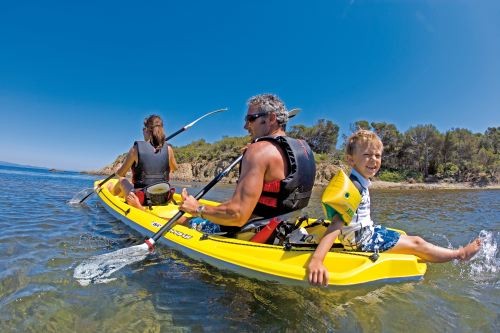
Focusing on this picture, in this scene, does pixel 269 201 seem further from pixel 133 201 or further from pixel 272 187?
pixel 133 201

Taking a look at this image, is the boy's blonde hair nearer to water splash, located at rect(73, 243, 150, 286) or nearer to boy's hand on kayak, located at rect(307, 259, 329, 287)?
boy's hand on kayak, located at rect(307, 259, 329, 287)

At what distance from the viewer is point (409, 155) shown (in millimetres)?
46875

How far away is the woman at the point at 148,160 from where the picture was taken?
6.38m

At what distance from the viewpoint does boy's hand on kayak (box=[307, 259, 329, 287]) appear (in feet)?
9.16

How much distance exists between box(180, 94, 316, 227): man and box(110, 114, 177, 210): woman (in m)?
3.06

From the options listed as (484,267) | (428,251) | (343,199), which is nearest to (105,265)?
(343,199)

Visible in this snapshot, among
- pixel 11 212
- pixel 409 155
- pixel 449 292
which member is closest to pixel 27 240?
pixel 11 212

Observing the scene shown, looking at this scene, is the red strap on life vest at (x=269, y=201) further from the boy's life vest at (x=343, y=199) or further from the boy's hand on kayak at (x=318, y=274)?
the boy's hand on kayak at (x=318, y=274)

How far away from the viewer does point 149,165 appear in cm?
649

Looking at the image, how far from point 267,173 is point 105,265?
2094 mm

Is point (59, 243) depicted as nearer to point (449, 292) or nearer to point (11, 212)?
point (11, 212)

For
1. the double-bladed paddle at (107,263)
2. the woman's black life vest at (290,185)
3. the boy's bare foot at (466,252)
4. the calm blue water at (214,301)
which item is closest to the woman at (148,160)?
the calm blue water at (214,301)

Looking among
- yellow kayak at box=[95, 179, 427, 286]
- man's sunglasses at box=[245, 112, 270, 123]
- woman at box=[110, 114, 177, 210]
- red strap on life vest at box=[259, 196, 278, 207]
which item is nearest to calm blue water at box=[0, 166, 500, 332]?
yellow kayak at box=[95, 179, 427, 286]

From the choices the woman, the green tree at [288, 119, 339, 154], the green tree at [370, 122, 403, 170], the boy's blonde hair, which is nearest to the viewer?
the boy's blonde hair
